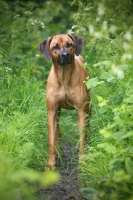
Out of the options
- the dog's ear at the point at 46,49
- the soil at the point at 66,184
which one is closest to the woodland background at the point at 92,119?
A: the soil at the point at 66,184

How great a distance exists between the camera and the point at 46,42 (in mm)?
5883

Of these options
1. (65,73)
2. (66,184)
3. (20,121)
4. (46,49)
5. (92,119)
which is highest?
(46,49)

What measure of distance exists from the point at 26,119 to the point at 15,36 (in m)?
2.73

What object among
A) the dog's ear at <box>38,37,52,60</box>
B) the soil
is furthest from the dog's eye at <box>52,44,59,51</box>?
the soil

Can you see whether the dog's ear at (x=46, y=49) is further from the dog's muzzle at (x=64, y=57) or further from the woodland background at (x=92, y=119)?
the woodland background at (x=92, y=119)

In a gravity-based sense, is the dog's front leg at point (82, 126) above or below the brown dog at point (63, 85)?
below

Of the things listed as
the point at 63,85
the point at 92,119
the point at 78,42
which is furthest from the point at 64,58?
the point at 92,119

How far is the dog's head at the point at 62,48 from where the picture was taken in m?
5.60

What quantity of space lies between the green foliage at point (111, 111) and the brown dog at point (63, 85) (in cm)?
17

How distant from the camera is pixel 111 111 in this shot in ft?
16.9

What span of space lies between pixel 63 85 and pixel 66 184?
1.38 m

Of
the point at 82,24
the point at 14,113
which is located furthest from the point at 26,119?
the point at 82,24

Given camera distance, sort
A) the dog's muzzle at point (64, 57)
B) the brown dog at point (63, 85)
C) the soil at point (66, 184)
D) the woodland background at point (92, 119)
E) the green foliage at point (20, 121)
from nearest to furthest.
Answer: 1. the woodland background at point (92, 119)
2. the green foliage at point (20, 121)
3. the soil at point (66, 184)
4. the dog's muzzle at point (64, 57)
5. the brown dog at point (63, 85)

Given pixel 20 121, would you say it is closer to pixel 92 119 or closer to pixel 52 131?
pixel 52 131
